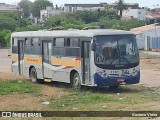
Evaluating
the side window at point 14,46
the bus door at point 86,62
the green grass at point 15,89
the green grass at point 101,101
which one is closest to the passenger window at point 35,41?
the side window at point 14,46

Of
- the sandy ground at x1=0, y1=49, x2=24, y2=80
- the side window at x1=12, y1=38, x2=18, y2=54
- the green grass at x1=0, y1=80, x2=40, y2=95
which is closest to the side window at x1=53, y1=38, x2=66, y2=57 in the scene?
the green grass at x1=0, y1=80, x2=40, y2=95

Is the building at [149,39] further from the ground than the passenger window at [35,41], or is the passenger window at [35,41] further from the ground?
the passenger window at [35,41]

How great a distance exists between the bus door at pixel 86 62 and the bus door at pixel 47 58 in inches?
113

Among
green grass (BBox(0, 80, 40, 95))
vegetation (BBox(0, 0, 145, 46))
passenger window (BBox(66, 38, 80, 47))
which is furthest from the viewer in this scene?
vegetation (BBox(0, 0, 145, 46))

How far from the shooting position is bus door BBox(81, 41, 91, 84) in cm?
1877

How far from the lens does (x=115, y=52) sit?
1847 cm

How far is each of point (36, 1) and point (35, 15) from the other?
12031 mm

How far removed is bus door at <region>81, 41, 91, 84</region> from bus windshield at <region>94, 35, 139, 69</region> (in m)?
0.54

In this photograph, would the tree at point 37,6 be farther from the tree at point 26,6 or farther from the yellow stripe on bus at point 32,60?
the yellow stripe on bus at point 32,60

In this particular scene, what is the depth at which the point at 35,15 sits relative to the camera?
543 feet

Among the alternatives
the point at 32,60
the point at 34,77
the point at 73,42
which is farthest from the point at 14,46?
the point at 73,42

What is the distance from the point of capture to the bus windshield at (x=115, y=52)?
1836 centimetres

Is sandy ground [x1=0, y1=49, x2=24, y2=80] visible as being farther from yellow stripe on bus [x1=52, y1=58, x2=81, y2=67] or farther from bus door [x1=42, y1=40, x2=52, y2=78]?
yellow stripe on bus [x1=52, y1=58, x2=81, y2=67]

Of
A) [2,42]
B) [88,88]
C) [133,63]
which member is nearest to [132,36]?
[133,63]
